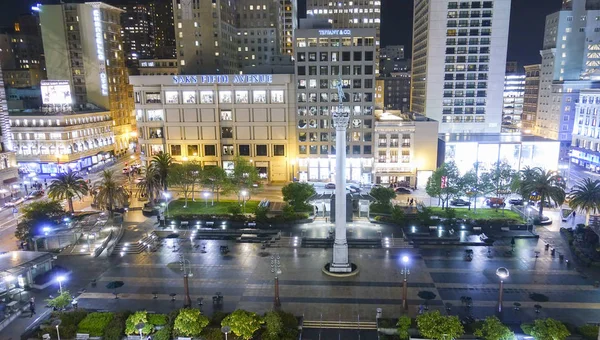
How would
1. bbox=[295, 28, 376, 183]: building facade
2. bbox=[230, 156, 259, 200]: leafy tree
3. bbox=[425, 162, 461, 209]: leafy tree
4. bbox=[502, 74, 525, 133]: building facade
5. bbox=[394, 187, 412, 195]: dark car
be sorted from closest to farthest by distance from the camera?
1. bbox=[425, 162, 461, 209]: leafy tree
2. bbox=[230, 156, 259, 200]: leafy tree
3. bbox=[394, 187, 412, 195]: dark car
4. bbox=[295, 28, 376, 183]: building facade
5. bbox=[502, 74, 525, 133]: building facade

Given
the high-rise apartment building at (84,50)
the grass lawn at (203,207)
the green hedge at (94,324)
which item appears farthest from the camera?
the high-rise apartment building at (84,50)

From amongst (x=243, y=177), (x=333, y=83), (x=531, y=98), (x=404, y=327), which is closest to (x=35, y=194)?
(x=243, y=177)

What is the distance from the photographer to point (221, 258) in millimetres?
53281

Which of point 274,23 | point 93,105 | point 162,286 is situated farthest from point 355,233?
point 274,23

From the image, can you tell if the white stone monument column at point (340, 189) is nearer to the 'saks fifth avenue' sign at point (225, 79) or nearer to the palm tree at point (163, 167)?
the palm tree at point (163, 167)

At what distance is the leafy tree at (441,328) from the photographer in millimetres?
31719

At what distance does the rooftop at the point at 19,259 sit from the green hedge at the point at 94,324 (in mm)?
14961

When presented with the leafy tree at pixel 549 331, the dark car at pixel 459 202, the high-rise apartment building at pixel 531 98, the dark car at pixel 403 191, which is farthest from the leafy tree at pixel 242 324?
the high-rise apartment building at pixel 531 98

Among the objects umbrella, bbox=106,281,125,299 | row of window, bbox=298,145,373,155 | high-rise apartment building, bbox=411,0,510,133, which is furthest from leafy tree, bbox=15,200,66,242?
high-rise apartment building, bbox=411,0,510,133

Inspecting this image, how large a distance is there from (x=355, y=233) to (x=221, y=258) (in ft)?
66.2

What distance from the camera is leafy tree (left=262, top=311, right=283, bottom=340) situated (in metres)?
33.7

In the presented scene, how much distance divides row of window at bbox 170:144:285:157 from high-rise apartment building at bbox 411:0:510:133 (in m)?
50.4

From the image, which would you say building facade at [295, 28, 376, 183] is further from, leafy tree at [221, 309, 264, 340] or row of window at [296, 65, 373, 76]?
leafy tree at [221, 309, 264, 340]

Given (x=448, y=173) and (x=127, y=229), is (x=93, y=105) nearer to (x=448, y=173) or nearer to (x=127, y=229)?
(x=127, y=229)
